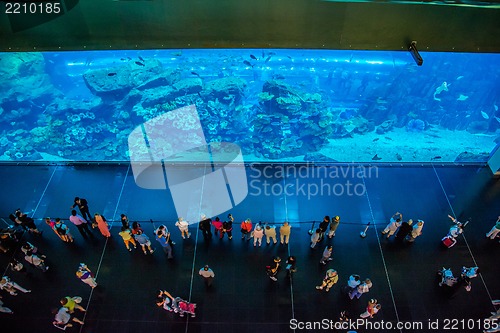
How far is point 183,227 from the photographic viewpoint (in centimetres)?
802

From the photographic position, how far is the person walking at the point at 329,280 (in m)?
6.98

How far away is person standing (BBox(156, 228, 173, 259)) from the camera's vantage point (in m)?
7.43

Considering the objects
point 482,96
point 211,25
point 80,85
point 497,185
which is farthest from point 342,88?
point 80,85

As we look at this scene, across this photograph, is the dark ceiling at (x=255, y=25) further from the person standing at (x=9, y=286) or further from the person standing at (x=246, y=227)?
the person standing at (x=9, y=286)

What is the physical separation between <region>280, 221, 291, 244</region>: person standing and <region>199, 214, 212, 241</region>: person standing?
69.6 inches

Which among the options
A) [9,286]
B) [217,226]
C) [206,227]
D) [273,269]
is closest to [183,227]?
[206,227]

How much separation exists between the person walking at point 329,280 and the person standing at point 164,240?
11.8 ft

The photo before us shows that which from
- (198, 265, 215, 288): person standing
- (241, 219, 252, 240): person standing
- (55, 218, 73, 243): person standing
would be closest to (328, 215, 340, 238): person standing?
(241, 219, 252, 240): person standing

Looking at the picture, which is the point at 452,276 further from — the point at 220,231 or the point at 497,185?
the point at 220,231

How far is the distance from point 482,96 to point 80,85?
29350mm

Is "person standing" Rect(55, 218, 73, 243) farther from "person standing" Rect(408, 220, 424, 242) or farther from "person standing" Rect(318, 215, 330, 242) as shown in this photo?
"person standing" Rect(408, 220, 424, 242)

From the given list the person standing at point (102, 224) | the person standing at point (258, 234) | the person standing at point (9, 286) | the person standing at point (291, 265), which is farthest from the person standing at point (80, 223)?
the person standing at point (291, 265)

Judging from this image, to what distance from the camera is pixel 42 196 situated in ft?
30.9

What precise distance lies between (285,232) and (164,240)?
113 inches
